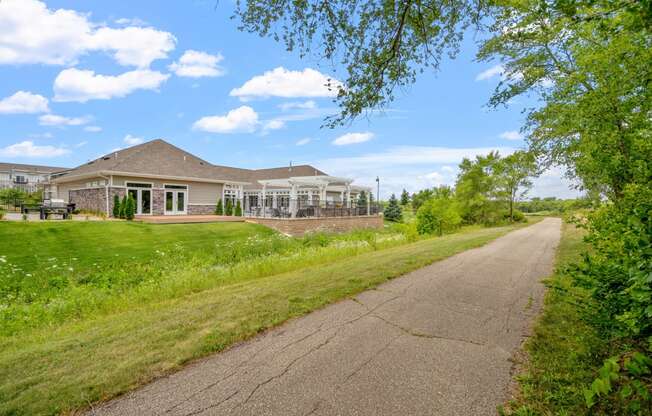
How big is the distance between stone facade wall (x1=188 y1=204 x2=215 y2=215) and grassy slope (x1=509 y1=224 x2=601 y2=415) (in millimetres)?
24866

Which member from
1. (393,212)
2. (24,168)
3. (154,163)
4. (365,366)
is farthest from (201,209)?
(24,168)

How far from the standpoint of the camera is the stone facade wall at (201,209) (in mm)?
25156

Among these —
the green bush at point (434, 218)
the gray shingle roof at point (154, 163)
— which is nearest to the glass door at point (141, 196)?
the gray shingle roof at point (154, 163)

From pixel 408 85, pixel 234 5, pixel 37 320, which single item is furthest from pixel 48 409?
pixel 408 85

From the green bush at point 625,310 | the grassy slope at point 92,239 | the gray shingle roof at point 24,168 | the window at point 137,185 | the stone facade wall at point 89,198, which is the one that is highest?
the gray shingle roof at point 24,168

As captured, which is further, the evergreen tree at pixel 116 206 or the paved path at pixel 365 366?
the evergreen tree at pixel 116 206

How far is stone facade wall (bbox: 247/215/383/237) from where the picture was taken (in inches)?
848

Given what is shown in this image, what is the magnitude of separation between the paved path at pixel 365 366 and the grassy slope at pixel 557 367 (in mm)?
181

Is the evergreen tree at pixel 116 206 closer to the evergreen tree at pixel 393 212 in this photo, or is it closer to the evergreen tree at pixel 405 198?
the evergreen tree at pixel 393 212

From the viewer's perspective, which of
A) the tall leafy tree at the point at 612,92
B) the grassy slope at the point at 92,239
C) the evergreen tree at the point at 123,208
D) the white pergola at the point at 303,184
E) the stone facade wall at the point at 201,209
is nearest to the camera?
the tall leafy tree at the point at 612,92

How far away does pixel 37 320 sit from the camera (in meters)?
5.14

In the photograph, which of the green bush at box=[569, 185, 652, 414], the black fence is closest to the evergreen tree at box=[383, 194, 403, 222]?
the black fence

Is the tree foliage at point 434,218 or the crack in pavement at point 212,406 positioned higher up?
the tree foliage at point 434,218

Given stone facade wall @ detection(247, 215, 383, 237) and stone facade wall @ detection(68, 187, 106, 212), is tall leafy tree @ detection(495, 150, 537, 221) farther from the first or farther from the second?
stone facade wall @ detection(68, 187, 106, 212)
